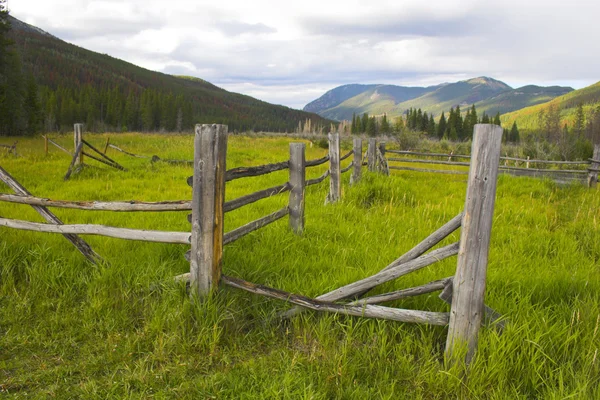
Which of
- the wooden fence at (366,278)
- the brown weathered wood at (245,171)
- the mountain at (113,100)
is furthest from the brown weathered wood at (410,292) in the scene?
the mountain at (113,100)

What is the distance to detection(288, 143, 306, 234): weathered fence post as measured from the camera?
4.91 m

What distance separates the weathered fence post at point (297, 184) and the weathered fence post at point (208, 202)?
179 cm

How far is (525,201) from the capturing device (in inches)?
333

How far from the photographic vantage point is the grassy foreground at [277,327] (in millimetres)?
2525

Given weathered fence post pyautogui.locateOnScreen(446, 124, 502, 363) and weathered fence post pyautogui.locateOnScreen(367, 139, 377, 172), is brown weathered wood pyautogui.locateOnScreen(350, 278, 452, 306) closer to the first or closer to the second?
weathered fence post pyautogui.locateOnScreen(446, 124, 502, 363)

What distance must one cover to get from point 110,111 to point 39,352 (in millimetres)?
85406

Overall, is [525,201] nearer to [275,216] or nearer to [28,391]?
[275,216]

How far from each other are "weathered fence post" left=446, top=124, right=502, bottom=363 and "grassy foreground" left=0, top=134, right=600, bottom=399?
0.15m

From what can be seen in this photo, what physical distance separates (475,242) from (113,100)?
292ft

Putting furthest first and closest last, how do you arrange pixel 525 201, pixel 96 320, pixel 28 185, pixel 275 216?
1. pixel 28 185
2. pixel 525 201
3. pixel 275 216
4. pixel 96 320

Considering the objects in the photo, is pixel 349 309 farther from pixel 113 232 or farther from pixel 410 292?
pixel 113 232

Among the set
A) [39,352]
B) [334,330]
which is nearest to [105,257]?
[39,352]

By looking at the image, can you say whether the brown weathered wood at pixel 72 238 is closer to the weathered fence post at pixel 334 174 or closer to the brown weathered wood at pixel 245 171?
the brown weathered wood at pixel 245 171

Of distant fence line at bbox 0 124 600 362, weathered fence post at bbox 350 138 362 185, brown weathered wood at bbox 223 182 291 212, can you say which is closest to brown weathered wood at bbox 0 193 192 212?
distant fence line at bbox 0 124 600 362
